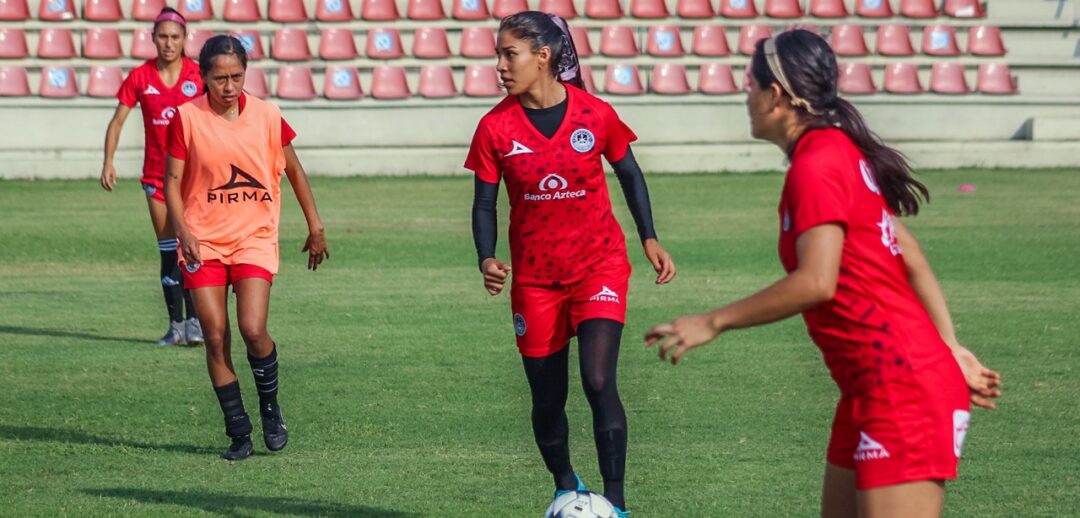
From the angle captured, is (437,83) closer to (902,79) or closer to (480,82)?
(480,82)

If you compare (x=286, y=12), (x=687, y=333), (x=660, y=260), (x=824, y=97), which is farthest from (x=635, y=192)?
(x=286, y=12)

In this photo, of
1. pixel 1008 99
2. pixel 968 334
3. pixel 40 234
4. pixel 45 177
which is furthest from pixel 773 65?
pixel 1008 99

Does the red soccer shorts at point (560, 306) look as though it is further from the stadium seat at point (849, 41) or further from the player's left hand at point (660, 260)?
the stadium seat at point (849, 41)

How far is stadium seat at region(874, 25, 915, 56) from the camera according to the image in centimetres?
2497

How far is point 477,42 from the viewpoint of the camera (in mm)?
24188

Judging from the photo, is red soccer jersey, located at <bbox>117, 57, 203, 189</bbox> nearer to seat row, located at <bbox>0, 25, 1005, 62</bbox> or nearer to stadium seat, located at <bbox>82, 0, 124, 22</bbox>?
seat row, located at <bbox>0, 25, 1005, 62</bbox>

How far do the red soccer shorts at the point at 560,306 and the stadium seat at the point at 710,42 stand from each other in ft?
61.1

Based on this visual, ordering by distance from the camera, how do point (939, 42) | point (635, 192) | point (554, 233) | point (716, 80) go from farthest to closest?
point (939, 42), point (716, 80), point (635, 192), point (554, 233)

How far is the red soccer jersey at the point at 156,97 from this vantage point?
1133cm

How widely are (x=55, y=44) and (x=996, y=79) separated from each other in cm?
1526

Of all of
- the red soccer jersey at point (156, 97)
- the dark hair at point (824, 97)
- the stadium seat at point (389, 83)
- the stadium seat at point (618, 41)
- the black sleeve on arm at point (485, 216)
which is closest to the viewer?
the dark hair at point (824, 97)

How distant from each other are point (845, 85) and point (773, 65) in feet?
67.7

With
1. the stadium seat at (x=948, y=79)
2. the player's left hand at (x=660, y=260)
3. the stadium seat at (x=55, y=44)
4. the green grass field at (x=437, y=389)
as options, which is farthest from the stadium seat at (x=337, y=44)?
the player's left hand at (x=660, y=260)

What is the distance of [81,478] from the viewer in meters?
7.28
